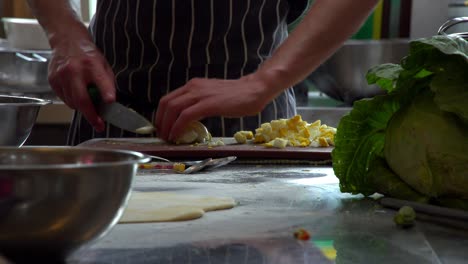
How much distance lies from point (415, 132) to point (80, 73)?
1.00 m

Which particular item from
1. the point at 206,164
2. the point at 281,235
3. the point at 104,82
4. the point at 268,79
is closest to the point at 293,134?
the point at 268,79

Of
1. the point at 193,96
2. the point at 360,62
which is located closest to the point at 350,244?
the point at 193,96

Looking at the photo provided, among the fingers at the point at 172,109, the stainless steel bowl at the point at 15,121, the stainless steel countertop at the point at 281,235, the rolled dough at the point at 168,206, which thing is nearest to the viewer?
the stainless steel countertop at the point at 281,235

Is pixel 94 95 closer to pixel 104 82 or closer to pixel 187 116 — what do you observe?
pixel 104 82

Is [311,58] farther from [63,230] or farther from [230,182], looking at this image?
[63,230]

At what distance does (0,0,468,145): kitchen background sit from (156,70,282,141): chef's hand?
1096 millimetres

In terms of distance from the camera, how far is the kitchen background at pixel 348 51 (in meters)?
2.90

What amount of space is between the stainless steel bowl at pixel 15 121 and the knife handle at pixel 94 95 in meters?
0.57

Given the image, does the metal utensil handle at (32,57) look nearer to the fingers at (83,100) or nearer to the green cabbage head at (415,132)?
the fingers at (83,100)

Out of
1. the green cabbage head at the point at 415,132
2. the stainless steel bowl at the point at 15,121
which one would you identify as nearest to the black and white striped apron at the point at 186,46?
the stainless steel bowl at the point at 15,121

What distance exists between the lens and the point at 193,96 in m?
1.66

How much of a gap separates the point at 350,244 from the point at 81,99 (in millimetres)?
1097

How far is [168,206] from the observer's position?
990 millimetres

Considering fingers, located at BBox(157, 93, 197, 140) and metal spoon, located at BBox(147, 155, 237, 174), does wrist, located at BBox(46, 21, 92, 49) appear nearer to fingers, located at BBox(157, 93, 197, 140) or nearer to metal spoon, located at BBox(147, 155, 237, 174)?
fingers, located at BBox(157, 93, 197, 140)
